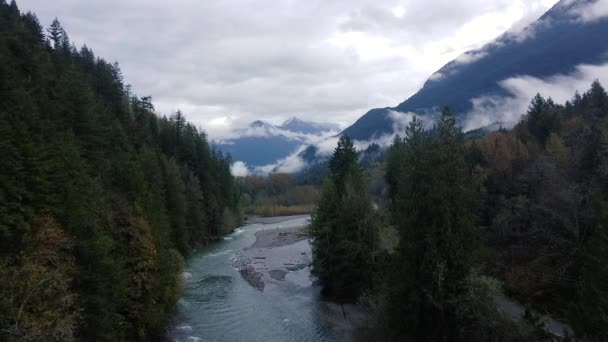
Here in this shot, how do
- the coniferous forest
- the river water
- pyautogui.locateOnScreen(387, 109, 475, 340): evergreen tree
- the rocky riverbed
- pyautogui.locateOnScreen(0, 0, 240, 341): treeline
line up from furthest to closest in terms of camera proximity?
the rocky riverbed
the river water
pyautogui.locateOnScreen(387, 109, 475, 340): evergreen tree
the coniferous forest
pyautogui.locateOnScreen(0, 0, 240, 341): treeline

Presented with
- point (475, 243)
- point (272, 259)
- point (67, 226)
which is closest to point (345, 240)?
point (475, 243)

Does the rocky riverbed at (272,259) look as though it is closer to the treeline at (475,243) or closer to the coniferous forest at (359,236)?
the coniferous forest at (359,236)

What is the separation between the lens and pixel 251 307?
45844 mm

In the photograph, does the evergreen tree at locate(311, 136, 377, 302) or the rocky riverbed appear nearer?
the evergreen tree at locate(311, 136, 377, 302)

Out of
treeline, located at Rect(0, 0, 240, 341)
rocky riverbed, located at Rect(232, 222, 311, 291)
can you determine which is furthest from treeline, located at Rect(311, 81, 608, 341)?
treeline, located at Rect(0, 0, 240, 341)

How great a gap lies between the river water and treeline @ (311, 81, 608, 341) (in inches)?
169

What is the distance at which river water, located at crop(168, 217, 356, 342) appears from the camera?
3766cm

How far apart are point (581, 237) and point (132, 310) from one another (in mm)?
35161

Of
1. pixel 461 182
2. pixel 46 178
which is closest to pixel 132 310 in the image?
pixel 46 178

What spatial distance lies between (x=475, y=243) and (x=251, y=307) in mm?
26576

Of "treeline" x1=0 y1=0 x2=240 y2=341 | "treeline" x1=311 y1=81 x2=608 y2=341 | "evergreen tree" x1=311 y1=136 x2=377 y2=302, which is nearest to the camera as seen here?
"treeline" x1=0 y1=0 x2=240 y2=341

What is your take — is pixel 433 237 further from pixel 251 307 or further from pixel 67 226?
pixel 251 307

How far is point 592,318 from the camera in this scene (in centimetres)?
2019

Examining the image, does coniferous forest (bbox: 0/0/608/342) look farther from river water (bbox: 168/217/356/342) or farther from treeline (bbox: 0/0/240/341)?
river water (bbox: 168/217/356/342)
